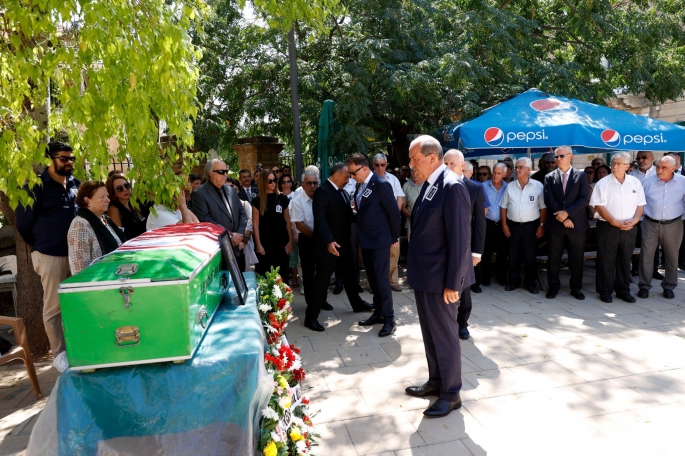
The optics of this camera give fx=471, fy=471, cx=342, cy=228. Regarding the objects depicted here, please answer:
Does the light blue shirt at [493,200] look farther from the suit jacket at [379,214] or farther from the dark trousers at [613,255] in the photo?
the suit jacket at [379,214]

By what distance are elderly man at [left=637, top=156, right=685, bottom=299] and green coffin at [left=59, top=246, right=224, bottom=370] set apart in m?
6.54

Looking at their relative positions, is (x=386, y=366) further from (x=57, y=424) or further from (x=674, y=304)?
(x=674, y=304)

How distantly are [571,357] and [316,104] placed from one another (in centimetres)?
711

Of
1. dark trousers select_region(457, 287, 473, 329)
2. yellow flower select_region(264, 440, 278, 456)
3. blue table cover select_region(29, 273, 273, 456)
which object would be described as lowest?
dark trousers select_region(457, 287, 473, 329)

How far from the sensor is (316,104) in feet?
32.4

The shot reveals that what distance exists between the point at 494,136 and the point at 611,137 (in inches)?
70.4

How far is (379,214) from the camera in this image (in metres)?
5.31

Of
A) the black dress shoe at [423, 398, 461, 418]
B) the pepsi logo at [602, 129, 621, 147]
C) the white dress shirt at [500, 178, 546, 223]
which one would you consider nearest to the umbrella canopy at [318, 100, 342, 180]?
the white dress shirt at [500, 178, 546, 223]

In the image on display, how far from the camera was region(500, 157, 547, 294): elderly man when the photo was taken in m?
6.84

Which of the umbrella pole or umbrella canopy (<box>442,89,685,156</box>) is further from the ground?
the umbrella pole

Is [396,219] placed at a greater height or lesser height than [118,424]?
greater

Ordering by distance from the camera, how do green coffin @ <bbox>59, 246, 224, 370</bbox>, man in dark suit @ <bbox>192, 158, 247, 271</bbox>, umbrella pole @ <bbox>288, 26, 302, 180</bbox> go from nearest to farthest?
green coffin @ <bbox>59, 246, 224, 370</bbox> → man in dark suit @ <bbox>192, 158, 247, 271</bbox> → umbrella pole @ <bbox>288, 26, 302, 180</bbox>

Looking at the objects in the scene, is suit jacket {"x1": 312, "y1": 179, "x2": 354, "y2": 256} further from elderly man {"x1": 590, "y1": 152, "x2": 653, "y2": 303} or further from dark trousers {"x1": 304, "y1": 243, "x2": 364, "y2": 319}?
elderly man {"x1": 590, "y1": 152, "x2": 653, "y2": 303}

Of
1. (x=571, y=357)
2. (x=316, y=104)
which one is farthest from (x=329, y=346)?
(x=316, y=104)
